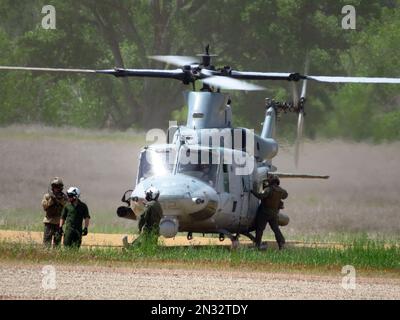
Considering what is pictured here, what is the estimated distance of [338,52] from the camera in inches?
2146

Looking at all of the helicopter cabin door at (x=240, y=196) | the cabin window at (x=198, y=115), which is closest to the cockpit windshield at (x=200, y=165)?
the helicopter cabin door at (x=240, y=196)

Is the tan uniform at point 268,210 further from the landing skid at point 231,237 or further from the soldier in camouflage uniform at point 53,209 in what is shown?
the soldier in camouflage uniform at point 53,209

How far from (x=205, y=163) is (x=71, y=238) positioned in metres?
3.82

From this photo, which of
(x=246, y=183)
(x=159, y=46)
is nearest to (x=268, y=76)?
(x=246, y=183)

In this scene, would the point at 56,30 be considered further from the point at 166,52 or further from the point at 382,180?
the point at 382,180

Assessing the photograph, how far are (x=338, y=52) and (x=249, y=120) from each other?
272 inches

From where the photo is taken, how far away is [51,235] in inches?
1013

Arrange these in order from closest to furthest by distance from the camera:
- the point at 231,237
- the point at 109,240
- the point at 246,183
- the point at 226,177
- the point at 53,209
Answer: the point at 53,209 < the point at 231,237 < the point at 226,177 < the point at 246,183 < the point at 109,240

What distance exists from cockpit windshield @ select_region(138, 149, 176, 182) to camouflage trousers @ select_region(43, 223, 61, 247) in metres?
2.32

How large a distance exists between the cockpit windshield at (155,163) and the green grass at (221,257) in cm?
197

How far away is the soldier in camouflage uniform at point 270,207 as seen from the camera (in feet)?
92.5

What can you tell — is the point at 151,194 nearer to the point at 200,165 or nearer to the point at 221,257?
the point at 200,165
